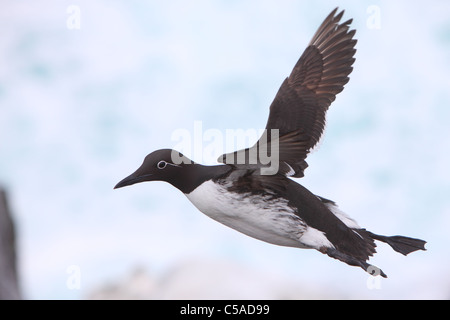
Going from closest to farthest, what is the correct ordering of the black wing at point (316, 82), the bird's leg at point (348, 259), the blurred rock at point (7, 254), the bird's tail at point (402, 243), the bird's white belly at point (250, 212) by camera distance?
the blurred rock at point (7, 254), the bird's leg at point (348, 259), the bird's white belly at point (250, 212), the bird's tail at point (402, 243), the black wing at point (316, 82)

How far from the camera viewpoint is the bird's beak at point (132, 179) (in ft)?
16.2

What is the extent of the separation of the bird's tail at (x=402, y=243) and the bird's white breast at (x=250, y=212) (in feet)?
2.94

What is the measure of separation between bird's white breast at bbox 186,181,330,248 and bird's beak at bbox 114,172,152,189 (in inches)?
13.8

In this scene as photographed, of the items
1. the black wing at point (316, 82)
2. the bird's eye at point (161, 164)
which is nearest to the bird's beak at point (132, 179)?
the bird's eye at point (161, 164)

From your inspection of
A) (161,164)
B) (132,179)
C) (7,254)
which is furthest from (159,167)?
(7,254)

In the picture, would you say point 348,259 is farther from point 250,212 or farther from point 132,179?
point 132,179

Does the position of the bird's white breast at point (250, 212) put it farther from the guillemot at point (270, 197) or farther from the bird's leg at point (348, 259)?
the bird's leg at point (348, 259)

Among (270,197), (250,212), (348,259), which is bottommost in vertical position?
(348,259)

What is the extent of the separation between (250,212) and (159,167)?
2.52 ft

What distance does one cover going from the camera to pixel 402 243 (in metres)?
5.59

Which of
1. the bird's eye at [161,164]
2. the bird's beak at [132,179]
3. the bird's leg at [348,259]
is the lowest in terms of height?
the bird's leg at [348,259]

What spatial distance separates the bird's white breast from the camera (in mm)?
4926

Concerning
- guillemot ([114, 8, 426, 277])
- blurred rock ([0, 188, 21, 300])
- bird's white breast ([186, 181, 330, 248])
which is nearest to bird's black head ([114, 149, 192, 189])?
guillemot ([114, 8, 426, 277])

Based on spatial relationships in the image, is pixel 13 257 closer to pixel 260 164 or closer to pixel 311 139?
pixel 260 164
